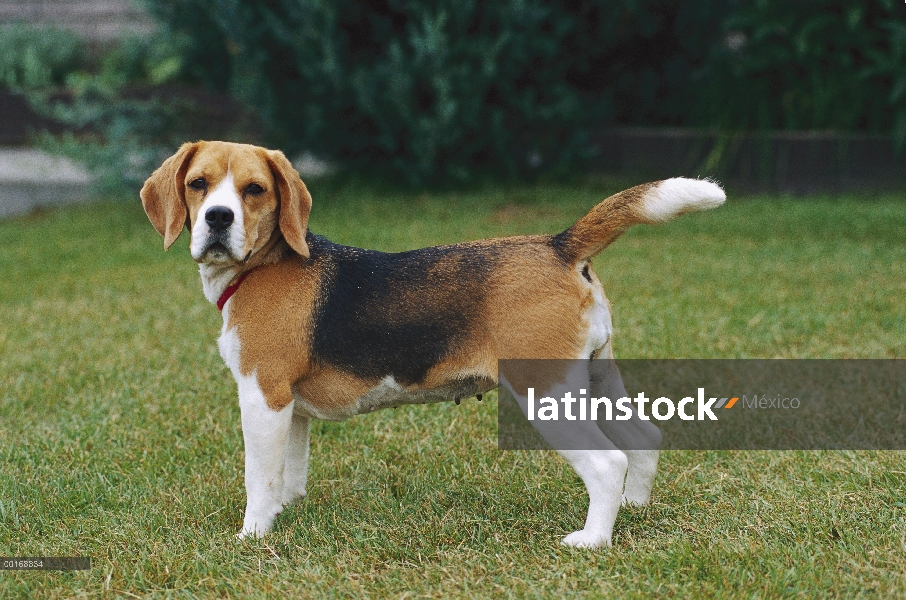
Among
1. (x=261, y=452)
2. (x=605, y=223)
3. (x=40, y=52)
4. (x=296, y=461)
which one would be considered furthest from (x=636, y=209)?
(x=40, y=52)

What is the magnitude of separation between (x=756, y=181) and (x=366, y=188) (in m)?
4.12

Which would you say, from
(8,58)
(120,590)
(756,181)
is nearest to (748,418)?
(120,590)

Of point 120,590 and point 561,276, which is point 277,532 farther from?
point 561,276

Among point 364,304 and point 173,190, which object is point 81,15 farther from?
point 364,304

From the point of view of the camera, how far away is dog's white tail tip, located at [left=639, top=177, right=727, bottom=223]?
3.40 meters

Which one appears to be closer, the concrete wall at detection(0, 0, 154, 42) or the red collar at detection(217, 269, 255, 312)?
the red collar at detection(217, 269, 255, 312)

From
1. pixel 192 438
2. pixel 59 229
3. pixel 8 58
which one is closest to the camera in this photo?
pixel 192 438

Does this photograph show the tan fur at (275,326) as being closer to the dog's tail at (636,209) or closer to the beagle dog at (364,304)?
the beagle dog at (364,304)

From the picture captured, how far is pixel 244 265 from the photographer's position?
3664 millimetres

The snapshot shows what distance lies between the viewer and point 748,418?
4.81 metres

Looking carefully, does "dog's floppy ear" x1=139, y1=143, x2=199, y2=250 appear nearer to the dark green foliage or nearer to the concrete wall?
the dark green foliage

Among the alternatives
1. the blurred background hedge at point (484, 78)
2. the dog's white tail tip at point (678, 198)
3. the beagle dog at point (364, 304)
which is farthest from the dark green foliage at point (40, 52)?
the dog's white tail tip at point (678, 198)

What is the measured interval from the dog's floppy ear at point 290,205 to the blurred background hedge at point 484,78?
20.3 ft

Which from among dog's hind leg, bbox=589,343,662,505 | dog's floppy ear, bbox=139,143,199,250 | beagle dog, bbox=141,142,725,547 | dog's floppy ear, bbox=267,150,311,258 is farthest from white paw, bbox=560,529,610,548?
dog's floppy ear, bbox=139,143,199,250
